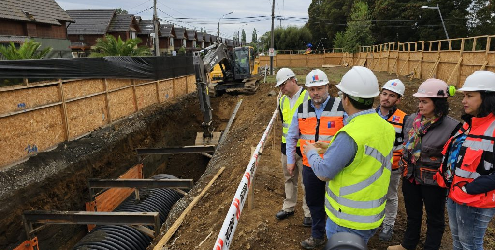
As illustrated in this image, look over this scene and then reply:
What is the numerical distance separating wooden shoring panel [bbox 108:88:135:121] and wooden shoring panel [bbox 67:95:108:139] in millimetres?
472

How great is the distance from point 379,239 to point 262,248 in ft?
4.58

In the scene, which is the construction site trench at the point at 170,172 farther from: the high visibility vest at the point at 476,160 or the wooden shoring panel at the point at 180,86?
the wooden shoring panel at the point at 180,86

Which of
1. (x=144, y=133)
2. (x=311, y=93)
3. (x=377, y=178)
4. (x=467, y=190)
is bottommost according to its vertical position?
(x=144, y=133)

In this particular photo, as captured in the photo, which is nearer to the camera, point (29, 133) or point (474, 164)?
point (474, 164)

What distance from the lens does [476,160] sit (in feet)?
8.05

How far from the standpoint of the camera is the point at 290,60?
41938 mm

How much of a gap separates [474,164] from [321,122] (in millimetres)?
1348

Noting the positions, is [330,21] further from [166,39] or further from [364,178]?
[364,178]

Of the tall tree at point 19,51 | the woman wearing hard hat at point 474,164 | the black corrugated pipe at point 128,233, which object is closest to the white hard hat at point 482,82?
the woman wearing hard hat at point 474,164

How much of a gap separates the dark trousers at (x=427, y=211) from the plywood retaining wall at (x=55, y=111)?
792 centimetres

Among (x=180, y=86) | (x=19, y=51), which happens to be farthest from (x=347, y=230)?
(x=180, y=86)

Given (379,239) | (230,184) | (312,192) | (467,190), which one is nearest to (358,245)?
(467,190)

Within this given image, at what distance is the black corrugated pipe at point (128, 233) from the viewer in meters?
6.04

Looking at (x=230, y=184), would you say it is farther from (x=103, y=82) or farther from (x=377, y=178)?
(x=103, y=82)
